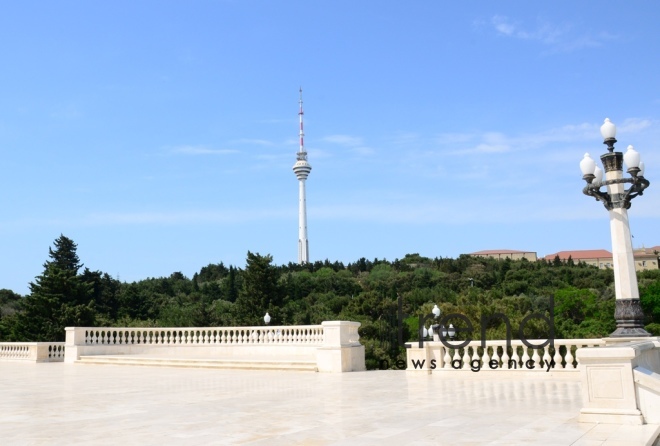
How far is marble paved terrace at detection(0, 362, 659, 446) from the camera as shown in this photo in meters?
7.45

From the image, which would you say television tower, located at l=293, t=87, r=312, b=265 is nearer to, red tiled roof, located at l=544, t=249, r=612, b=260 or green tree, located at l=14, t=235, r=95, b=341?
red tiled roof, located at l=544, t=249, r=612, b=260

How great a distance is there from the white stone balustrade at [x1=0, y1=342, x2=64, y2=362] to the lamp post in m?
22.9

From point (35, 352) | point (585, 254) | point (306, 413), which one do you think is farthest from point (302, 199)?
point (306, 413)

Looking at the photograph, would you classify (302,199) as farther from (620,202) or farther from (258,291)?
(620,202)

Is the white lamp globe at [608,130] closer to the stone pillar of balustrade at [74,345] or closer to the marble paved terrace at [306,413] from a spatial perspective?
the marble paved terrace at [306,413]

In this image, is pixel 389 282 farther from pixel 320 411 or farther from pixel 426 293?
pixel 320 411

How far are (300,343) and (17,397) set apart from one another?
12.0 m

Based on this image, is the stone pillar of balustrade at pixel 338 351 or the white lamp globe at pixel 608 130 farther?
the stone pillar of balustrade at pixel 338 351

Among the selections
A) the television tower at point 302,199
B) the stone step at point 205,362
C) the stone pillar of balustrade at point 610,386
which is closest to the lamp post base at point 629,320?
the stone pillar of balustrade at point 610,386

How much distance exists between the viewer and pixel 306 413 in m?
9.78

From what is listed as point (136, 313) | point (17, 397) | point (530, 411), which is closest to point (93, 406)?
point (17, 397)

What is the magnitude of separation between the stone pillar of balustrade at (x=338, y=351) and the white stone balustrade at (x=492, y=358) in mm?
2384

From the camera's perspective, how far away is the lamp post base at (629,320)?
12.5 metres

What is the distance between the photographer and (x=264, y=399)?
1197 cm
